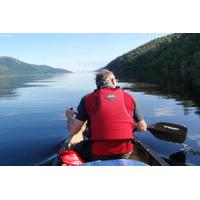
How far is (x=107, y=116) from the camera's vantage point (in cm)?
807

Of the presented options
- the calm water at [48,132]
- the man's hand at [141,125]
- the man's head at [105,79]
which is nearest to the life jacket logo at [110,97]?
the man's head at [105,79]

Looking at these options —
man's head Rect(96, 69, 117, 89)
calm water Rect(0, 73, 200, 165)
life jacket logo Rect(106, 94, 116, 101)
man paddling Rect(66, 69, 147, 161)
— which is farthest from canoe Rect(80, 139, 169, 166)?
calm water Rect(0, 73, 200, 165)

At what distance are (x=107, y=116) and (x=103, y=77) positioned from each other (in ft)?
2.53

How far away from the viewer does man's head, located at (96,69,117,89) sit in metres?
8.09

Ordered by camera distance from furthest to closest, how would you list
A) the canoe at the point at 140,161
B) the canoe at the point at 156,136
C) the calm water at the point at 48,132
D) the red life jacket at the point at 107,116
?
the calm water at the point at 48,132 < the canoe at the point at 156,136 < the red life jacket at the point at 107,116 < the canoe at the point at 140,161

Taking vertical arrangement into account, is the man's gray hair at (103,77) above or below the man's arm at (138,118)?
above

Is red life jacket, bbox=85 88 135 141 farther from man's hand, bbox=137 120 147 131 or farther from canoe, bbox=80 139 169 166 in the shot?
canoe, bbox=80 139 169 166

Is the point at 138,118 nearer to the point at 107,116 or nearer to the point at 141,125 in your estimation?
the point at 141,125

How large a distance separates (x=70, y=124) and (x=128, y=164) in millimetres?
1616

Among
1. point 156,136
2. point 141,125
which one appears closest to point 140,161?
point 156,136

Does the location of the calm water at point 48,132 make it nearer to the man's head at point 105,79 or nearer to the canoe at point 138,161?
the canoe at point 138,161

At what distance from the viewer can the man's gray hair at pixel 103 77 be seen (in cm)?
807
